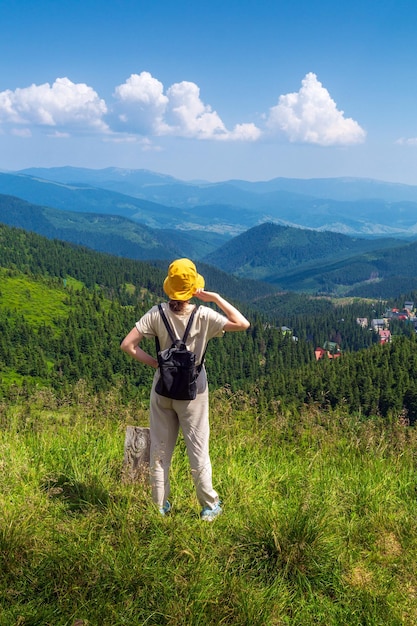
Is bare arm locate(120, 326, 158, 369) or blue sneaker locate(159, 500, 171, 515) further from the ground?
bare arm locate(120, 326, 158, 369)

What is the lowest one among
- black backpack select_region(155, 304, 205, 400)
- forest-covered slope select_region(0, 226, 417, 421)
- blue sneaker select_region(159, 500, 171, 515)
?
forest-covered slope select_region(0, 226, 417, 421)

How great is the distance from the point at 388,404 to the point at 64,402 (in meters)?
74.6

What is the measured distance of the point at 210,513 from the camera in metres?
4.61

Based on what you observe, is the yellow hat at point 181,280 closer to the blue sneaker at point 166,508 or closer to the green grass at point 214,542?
the green grass at point 214,542

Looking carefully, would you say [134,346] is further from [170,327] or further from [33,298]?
[33,298]

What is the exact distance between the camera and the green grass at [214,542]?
11.2 feet

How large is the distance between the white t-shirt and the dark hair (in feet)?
0.15

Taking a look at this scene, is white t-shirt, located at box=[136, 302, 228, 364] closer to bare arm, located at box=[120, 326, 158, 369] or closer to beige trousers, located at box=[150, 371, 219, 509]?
bare arm, located at box=[120, 326, 158, 369]

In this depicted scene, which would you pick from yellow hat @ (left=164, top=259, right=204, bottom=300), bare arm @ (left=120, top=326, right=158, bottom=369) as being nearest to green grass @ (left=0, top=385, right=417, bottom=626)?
bare arm @ (left=120, top=326, right=158, bottom=369)

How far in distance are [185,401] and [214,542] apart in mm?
1372

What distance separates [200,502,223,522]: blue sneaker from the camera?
4.52 m

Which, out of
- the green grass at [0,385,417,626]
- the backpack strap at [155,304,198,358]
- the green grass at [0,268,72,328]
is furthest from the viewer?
the green grass at [0,268,72,328]

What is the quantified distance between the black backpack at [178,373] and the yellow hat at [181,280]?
499 millimetres

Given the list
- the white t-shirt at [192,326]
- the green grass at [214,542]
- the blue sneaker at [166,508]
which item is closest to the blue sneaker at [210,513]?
the green grass at [214,542]
